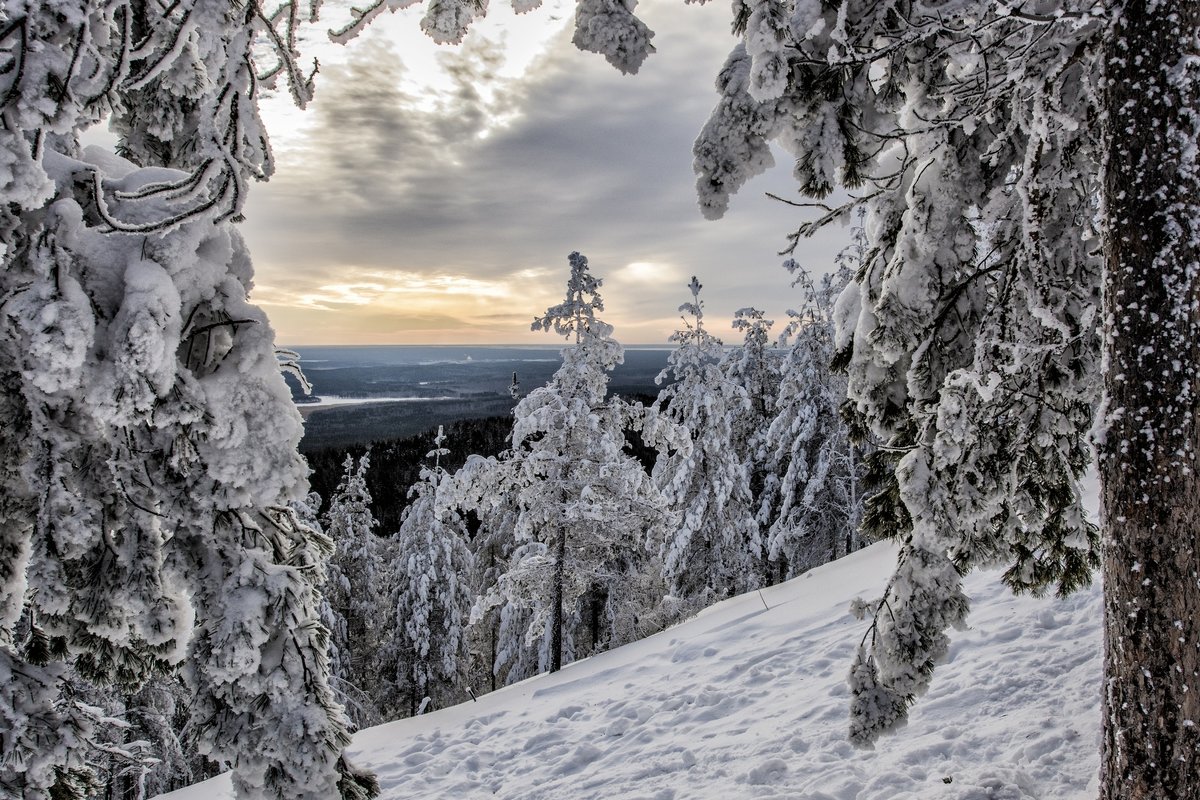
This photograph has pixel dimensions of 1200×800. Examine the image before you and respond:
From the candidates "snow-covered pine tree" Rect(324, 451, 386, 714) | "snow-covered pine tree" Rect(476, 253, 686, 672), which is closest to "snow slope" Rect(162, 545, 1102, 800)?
"snow-covered pine tree" Rect(476, 253, 686, 672)

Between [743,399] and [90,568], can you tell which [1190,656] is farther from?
[743,399]

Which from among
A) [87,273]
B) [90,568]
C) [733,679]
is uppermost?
[87,273]

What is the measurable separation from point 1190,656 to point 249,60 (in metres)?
4.28

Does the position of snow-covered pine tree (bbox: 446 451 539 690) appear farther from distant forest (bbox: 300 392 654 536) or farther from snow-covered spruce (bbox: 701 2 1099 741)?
snow-covered spruce (bbox: 701 2 1099 741)

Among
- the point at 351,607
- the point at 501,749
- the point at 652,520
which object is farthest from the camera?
the point at 351,607

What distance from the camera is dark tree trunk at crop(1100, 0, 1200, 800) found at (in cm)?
265

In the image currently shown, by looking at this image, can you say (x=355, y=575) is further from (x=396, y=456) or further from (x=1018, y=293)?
(x=396, y=456)

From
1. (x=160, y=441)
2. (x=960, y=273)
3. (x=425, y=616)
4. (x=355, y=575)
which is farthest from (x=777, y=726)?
(x=355, y=575)

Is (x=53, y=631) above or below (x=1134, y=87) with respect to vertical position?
below

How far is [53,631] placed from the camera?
2598mm

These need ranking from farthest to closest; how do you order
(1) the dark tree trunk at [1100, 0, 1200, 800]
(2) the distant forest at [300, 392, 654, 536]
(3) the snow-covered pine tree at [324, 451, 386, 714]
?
(2) the distant forest at [300, 392, 654, 536]
(3) the snow-covered pine tree at [324, 451, 386, 714]
(1) the dark tree trunk at [1100, 0, 1200, 800]

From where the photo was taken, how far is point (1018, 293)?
359cm

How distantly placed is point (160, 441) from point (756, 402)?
23527 millimetres

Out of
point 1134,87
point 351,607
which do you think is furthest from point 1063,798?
point 351,607
